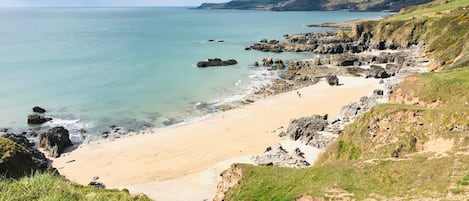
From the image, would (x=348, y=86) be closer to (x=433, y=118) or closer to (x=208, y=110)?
(x=208, y=110)

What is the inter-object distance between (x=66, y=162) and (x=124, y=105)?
2013 centimetres

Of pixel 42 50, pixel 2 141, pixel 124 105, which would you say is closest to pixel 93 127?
pixel 124 105

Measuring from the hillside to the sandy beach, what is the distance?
9.03 meters

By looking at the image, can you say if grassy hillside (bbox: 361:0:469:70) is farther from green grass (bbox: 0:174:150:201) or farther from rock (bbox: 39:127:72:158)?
green grass (bbox: 0:174:150:201)

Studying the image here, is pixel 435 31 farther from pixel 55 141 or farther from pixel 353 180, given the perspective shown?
pixel 55 141

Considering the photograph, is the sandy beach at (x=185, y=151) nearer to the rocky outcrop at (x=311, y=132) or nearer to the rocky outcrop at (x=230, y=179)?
the rocky outcrop at (x=311, y=132)

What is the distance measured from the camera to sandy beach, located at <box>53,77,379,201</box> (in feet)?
103

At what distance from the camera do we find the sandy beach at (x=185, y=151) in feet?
103

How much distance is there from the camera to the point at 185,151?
125 feet

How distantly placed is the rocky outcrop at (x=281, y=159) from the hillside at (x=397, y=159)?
1.79 m

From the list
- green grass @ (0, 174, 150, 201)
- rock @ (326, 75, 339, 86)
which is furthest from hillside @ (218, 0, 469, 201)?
rock @ (326, 75, 339, 86)

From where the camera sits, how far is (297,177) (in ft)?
66.9

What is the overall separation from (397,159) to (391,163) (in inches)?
29.8

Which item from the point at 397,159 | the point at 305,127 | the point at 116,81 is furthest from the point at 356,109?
the point at 116,81
